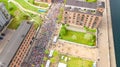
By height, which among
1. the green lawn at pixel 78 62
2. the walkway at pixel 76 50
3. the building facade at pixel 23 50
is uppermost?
the building facade at pixel 23 50

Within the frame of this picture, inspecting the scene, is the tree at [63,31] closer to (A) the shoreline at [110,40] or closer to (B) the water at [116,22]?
(A) the shoreline at [110,40]

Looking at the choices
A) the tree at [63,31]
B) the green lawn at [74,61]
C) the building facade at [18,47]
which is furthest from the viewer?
the tree at [63,31]

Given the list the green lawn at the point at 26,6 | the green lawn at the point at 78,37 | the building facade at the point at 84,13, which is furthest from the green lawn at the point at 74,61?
the green lawn at the point at 26,6

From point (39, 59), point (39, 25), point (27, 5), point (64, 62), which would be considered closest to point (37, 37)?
point (39, 25)

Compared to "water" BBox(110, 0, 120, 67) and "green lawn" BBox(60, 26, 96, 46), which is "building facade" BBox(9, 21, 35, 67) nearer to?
"green lawn" BBox(60, 26, 96, 46)

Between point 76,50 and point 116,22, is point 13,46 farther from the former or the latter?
point 116,22

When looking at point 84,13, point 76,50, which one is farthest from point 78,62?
point 84,13

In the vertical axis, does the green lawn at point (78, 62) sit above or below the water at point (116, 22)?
below
